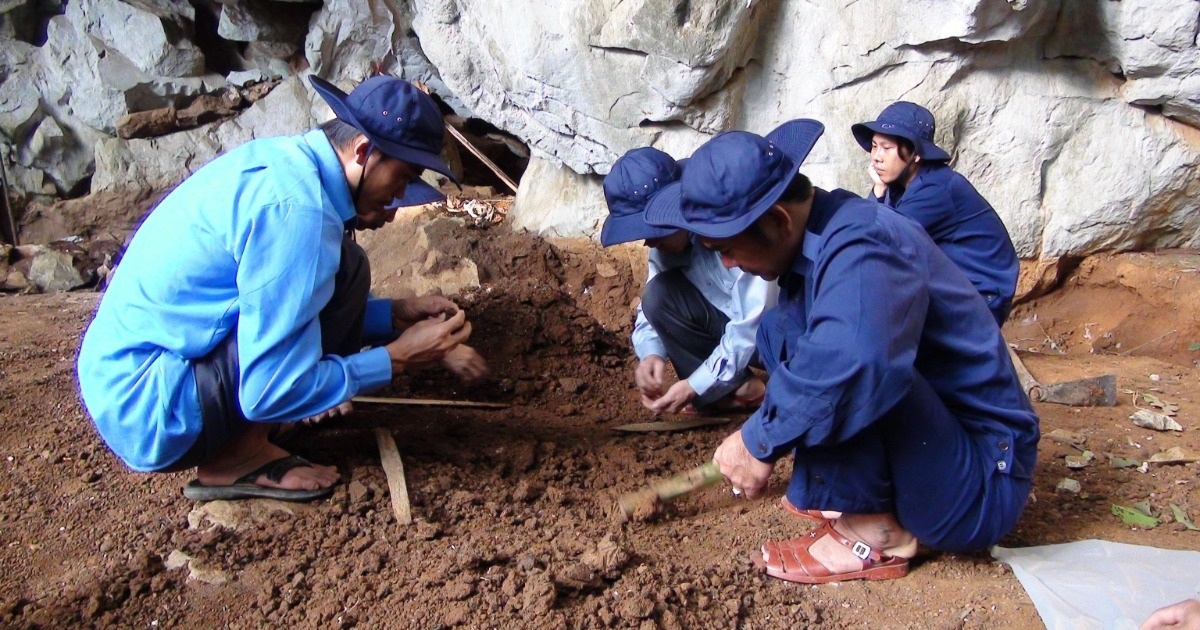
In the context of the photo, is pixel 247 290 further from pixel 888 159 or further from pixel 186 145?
pixel 186 145

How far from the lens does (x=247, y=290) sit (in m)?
2.14

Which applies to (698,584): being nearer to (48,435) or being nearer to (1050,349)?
(48,435)

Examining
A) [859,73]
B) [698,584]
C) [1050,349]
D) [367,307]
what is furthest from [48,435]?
[1050,349]

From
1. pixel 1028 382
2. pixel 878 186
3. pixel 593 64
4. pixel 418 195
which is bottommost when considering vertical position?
pixel 1028 382

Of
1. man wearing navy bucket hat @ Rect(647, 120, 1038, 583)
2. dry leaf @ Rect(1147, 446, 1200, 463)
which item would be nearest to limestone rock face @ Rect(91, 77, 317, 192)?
man wearing navy bucket hat @ Rect(647, 120, 1038, 583)

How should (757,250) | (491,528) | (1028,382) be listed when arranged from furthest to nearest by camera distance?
(1028,382) → (491,528) → (757,250)

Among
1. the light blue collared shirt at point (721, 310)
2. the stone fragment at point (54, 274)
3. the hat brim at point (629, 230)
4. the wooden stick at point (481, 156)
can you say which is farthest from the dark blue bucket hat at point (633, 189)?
the stone fragment at point (54, 274)

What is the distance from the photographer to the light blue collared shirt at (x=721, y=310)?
3047 millimetres

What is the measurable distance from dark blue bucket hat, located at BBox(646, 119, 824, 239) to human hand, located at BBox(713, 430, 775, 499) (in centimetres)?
55

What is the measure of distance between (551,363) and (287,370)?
77.3 inches

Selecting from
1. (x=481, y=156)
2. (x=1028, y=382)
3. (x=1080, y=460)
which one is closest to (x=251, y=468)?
A: (x=1080, y=460)

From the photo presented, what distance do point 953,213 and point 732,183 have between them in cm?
216

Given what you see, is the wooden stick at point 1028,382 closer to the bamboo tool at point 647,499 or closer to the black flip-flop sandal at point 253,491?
the bamboo tool at point 647,499

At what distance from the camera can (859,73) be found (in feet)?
15.1
